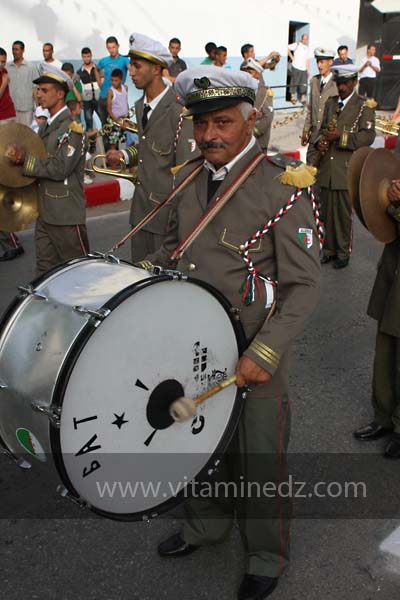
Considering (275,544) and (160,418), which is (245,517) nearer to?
(275,544)

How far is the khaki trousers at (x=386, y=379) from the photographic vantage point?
11.6 ft

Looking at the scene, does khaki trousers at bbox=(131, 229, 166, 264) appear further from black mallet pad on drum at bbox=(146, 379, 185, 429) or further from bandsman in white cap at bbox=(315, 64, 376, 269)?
bandsman in white cap at bbox=(315, 64, 376, 269)

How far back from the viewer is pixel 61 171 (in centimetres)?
464

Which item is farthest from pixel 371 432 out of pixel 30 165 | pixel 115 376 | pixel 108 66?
pixel 108 66

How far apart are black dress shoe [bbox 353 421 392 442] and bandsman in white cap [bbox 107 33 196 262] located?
1648 millimetres

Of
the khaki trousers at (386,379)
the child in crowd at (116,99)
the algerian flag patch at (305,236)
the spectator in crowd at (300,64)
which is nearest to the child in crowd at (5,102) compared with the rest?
the child in crowd at (116,99)

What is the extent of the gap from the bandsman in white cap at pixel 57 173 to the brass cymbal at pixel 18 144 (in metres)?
0.04

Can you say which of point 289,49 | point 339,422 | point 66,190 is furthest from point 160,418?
point 289,49

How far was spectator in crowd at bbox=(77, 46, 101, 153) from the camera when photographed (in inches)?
443

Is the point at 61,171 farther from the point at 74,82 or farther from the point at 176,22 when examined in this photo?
the point at 176,22

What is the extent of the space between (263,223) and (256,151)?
28 centimetres

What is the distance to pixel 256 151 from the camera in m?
2.32

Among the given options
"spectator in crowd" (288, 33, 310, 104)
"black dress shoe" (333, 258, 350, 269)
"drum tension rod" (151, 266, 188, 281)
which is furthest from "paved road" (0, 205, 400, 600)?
"spectator in crowd" (288, 33, 310, 104)

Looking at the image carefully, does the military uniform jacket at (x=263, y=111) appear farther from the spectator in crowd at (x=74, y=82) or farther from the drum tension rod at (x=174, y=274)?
the drum tension rod at (x=174, y=274)
